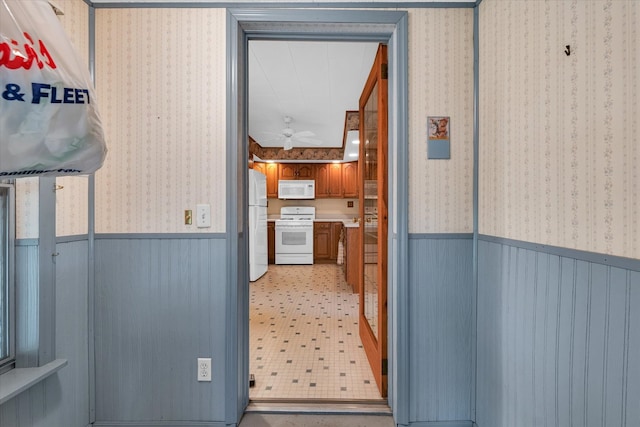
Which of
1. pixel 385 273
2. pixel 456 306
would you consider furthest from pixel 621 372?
pixel 385 273

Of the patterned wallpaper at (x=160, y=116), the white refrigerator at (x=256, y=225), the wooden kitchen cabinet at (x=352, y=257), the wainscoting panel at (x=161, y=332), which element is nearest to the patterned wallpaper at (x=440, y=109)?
→ the patterned wallpaper at (x=160, y=116)

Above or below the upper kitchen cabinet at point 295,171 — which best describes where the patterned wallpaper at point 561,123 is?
below

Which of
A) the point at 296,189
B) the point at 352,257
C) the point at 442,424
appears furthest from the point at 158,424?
the point at 296,189

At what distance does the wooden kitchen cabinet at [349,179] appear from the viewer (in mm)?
7016

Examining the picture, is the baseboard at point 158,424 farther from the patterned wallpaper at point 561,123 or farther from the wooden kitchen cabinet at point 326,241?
the wooden kitchen cabinet at point 326,241

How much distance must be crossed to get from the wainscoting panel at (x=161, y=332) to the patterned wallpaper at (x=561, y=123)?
1.40m

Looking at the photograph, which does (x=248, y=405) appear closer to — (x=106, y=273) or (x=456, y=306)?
(x=106, y=273)

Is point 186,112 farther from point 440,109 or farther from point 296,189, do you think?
point 296,189

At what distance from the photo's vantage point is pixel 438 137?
1648 mm

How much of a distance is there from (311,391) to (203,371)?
728 millimetres

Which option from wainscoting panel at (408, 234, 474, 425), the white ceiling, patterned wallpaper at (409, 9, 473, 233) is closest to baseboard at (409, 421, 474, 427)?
wainscoting panel at (408, 234, 474, 425)

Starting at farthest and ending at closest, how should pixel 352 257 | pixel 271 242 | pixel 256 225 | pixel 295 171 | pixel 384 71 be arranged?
pixel 295 171 < pixel 271 242 < pixel 256 225 < pixel 352 257 < pixel 384 71

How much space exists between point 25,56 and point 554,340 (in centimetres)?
170

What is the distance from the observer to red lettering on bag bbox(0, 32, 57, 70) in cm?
62
